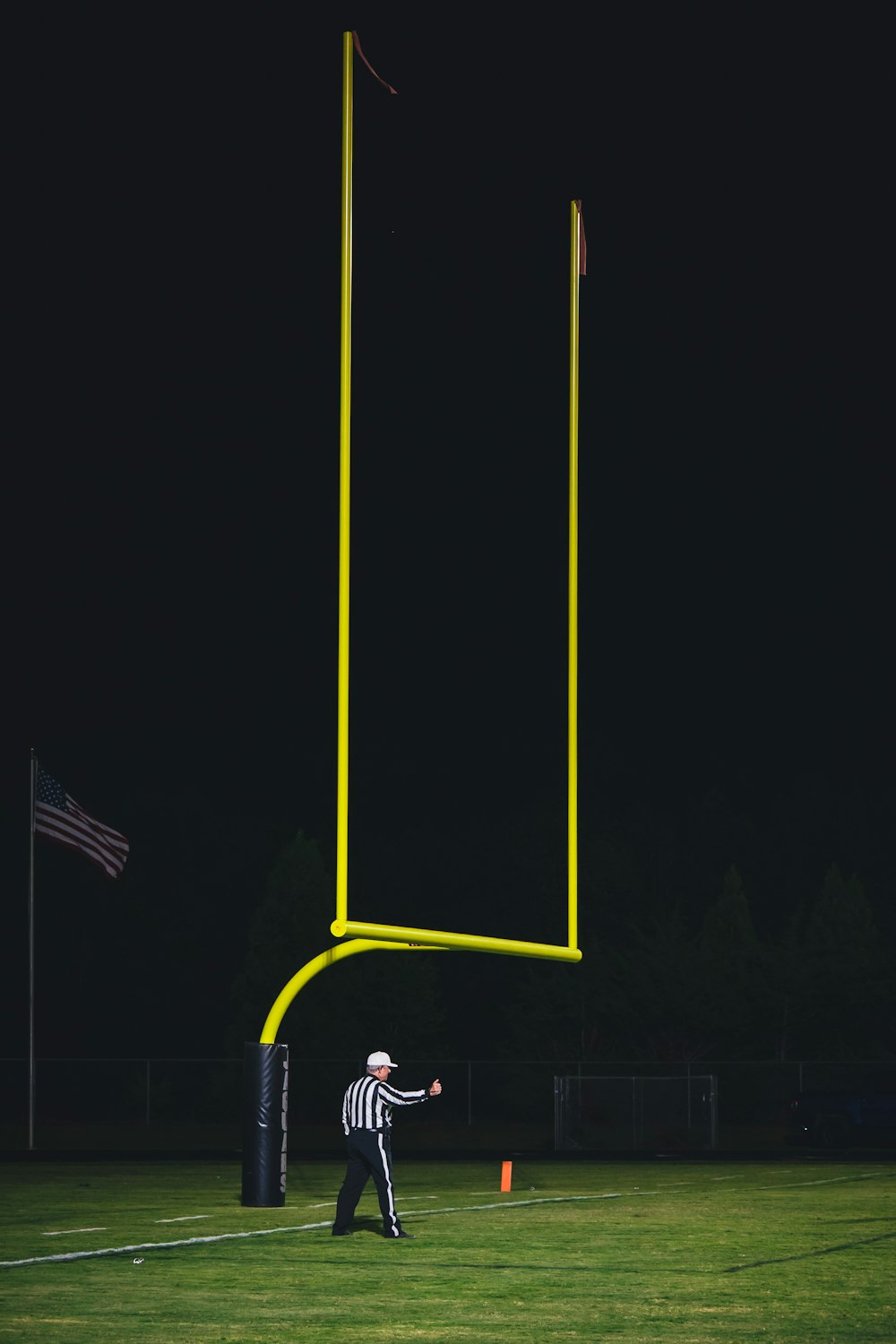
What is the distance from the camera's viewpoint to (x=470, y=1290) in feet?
38.0

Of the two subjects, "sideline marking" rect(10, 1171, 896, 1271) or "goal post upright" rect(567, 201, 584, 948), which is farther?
"goal post upright" rect(567, 201, 584, 948)

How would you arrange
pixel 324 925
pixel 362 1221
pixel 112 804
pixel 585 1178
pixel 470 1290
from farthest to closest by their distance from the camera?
pixel 112 804 → pixel 324 925 → pixel 585 1178 → pixel 362 1221 → pixel 470 1290

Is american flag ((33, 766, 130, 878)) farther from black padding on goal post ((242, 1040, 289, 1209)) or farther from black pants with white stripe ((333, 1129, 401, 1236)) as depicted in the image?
black pants with white stripe ((333, 1129, 401, 1236))

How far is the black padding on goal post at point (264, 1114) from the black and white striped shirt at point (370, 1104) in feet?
4.47

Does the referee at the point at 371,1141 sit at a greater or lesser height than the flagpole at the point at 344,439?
lesser

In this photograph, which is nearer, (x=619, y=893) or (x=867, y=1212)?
(x=867, y=1212)

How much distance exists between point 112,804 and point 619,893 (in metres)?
21.0

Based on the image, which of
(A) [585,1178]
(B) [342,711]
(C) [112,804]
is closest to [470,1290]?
(B) [342,711]

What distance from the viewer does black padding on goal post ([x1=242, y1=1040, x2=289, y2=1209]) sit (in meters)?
16.3

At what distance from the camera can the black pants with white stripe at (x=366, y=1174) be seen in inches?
576

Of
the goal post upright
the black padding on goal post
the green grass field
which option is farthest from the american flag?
the goal post upright

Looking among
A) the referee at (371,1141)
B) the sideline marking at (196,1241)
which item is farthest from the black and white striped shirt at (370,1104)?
the sideline marking at (196,1241)

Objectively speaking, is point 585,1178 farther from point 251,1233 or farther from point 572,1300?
point 572,1300

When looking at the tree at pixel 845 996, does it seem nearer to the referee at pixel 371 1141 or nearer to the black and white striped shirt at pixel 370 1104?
the referee at pixel 371 1141
